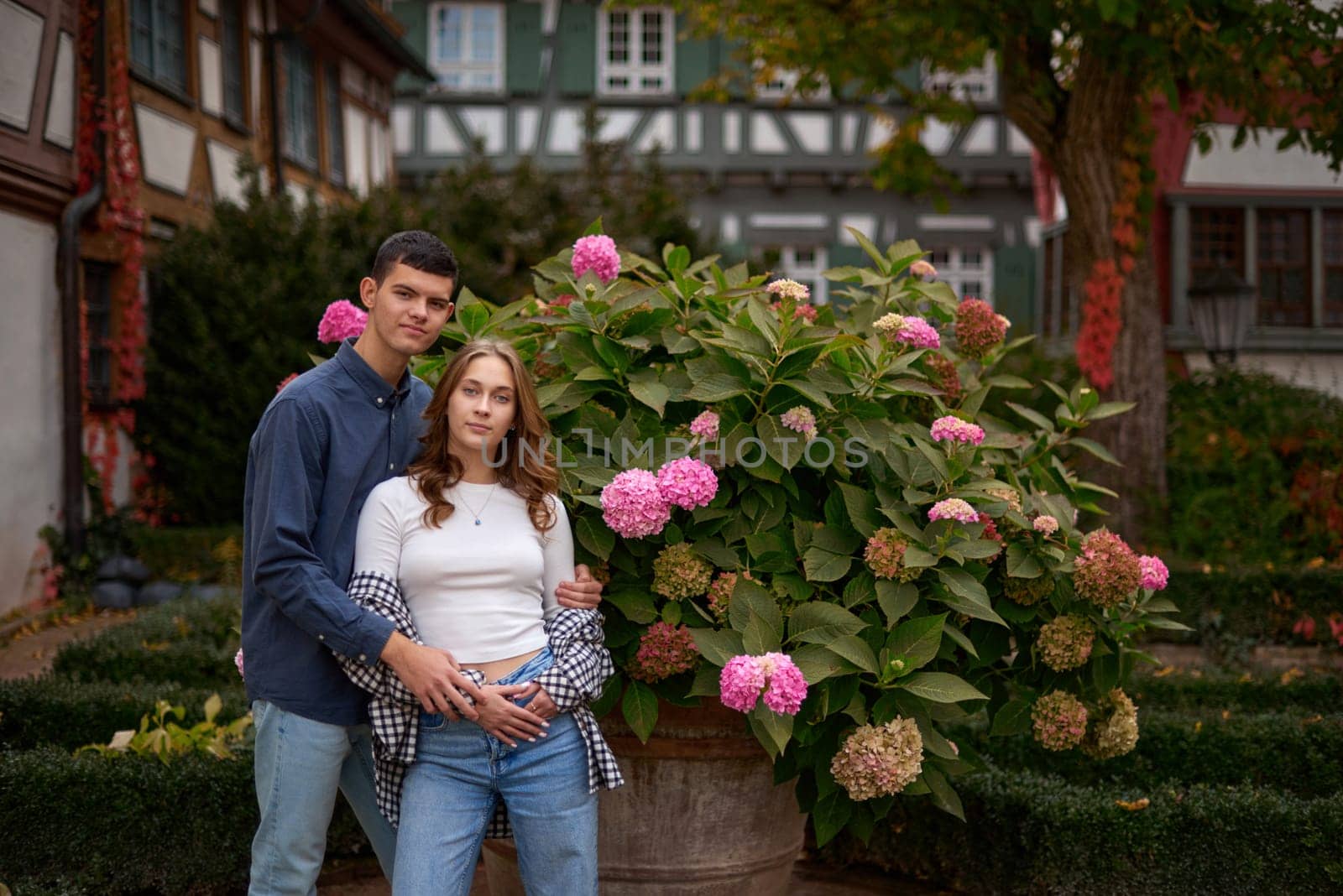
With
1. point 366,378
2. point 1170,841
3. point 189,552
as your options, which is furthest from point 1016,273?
point 366,378

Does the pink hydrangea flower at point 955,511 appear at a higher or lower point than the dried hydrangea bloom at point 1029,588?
Answer: higher

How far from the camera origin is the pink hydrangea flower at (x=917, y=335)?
340cm

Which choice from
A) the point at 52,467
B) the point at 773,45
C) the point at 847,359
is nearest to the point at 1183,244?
the point at 773,45

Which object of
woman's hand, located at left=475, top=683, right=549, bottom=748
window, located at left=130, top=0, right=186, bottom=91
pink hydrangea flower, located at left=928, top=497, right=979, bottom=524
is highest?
window, located at left=130, top=0, right=186, bottom=91

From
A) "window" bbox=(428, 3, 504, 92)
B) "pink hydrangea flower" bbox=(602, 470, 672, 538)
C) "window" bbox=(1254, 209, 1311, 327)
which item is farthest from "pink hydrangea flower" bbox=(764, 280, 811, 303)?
"window" bbox=(428, 3, 504, 92)

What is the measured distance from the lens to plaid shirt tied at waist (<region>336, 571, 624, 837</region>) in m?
2.63

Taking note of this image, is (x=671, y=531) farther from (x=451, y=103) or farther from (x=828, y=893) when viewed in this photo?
(x=451, y=103)

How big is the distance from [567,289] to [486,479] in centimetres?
92

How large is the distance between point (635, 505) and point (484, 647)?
44 cm

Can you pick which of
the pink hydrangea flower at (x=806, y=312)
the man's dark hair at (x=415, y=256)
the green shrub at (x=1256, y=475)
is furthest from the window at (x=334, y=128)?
the man's dark hair at (x=415, y=256)

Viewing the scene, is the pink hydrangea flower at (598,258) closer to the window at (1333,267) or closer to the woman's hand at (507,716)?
the woman's hand at (507,716)

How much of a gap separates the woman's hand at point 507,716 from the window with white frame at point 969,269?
17.9 m

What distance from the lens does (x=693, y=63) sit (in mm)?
19438

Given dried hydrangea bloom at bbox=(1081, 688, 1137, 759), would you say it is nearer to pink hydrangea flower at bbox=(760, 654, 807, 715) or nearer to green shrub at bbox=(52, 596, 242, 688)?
pink hydrangea flower at bbox=(760, 654, 807, 715)
